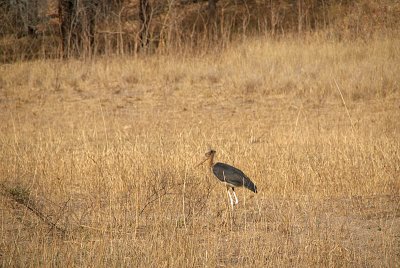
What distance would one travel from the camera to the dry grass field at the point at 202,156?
16.2ft

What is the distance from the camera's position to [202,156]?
793cm

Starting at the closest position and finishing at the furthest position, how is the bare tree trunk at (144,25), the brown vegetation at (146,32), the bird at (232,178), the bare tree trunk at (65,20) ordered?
the bird at (232,178), the bare tree trunk at (144,25), the brown vegetation at (146,32), the bare tree trunk at (65,20)

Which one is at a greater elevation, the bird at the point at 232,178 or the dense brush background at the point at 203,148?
the bird at the point at 232,178

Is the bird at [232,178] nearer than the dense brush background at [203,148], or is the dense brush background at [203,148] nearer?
the dense brush background at [203,148]

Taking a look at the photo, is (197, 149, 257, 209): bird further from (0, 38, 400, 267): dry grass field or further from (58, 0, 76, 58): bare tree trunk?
(58, 0, 76, 58): bare tree trunk

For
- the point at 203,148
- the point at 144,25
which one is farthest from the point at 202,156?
the point at 144,25

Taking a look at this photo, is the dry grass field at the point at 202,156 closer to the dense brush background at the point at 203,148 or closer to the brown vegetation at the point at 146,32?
the dense brush background at the point at 203,148

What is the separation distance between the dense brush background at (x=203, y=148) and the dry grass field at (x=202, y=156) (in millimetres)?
23

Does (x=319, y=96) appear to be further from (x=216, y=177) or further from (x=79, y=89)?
(x=216, y=177)

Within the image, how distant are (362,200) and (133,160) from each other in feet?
8.34

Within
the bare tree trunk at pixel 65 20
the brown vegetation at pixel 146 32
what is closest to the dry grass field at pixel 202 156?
the brown vegetation at pixel 146 32

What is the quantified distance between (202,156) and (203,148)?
0.47 m

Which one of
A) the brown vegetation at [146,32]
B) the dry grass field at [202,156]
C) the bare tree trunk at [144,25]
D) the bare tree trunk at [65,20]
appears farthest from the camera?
the bare tree trunk at [65,20]

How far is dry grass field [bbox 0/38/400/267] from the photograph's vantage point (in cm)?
495
